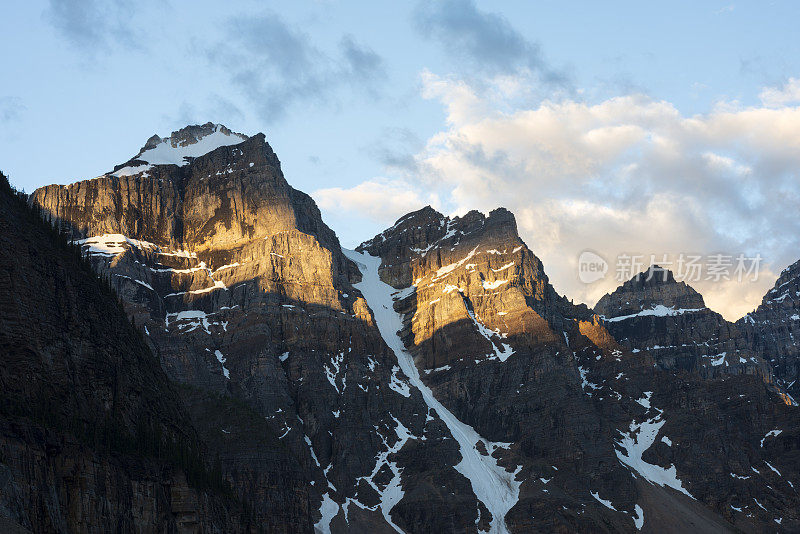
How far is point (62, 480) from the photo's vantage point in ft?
293

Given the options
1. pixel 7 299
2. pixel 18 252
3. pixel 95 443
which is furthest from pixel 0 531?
pixel 18 252

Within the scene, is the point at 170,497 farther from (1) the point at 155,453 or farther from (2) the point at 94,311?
(2) the point at 94,311

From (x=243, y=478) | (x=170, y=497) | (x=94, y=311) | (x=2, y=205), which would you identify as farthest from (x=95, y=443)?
(x=243, y=478)

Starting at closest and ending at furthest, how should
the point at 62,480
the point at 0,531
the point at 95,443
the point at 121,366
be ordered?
the point at 0,531 < the point at 62,480 < the point at 95,443 < the point at 121,366

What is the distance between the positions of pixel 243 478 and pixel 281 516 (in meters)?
9.57

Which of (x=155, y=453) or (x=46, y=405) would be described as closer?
(x=46, y=405)

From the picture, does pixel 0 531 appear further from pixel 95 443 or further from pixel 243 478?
pixel 243 478

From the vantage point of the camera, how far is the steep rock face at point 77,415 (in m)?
86.7

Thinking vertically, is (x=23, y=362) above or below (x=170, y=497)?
above

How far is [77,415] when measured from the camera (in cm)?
9675

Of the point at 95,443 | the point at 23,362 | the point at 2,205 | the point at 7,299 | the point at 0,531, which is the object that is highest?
the point at 2,205

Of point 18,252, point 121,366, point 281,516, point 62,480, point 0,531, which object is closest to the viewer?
point 0,531

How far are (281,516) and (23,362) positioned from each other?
109765 mm

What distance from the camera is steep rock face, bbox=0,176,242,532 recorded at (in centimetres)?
8669
